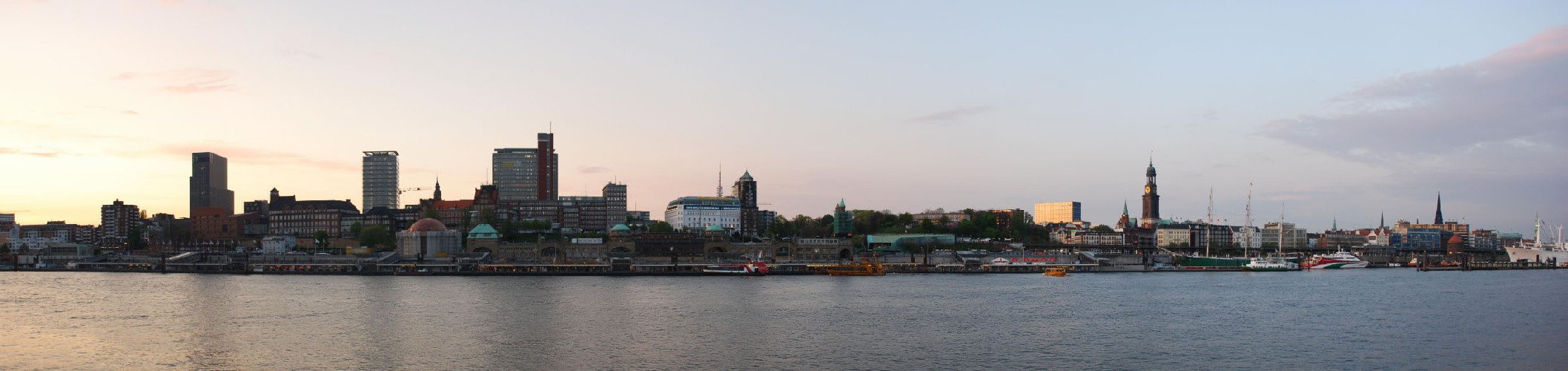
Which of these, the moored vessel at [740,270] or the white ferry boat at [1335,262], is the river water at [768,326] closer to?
the moored vessel at [740,270]

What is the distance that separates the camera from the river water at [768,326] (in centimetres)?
4600

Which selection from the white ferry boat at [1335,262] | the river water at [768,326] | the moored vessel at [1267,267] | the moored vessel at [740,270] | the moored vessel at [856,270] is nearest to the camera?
the river water at [768,326]

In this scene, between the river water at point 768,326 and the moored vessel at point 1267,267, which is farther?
the moored vessel at point 1267,267

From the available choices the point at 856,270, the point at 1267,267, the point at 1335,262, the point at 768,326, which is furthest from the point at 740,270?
the point at 1335,262

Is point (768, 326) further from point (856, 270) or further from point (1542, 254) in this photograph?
point (1542, 254)

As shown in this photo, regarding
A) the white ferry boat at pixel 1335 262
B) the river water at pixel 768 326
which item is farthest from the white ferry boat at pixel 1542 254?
the river water at pixel 768 326

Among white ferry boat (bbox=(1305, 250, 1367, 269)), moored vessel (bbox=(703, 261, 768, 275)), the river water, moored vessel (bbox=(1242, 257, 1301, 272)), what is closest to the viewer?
the river water

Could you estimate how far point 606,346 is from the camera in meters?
49.6

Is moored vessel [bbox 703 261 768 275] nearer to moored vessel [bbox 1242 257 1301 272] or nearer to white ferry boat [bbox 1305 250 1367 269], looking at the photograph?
moored vessel [bbox 1242 257 1301 272]

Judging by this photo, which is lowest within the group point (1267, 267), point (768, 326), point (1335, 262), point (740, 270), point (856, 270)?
point (1335, 262)

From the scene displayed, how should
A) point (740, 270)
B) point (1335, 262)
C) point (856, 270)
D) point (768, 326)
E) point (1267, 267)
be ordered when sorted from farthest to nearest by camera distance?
point (1335, 262) → point (1267, 267) → point (856, 270) → point (740, 270) → point (768, 326)

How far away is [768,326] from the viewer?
189 feet

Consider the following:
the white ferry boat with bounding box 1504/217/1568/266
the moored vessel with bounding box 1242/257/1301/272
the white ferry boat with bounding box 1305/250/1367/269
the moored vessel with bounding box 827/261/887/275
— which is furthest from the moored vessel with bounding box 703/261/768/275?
the white ferry boat with bounding box 1504/217/1568/266

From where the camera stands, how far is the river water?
151ft
